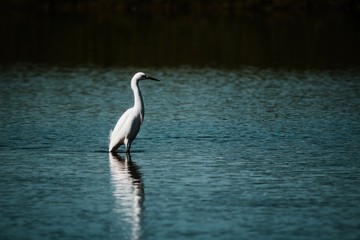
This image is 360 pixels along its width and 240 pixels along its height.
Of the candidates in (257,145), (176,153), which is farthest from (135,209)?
(257,145)

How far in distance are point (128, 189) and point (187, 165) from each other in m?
1.96

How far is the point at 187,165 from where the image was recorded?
17.3 metres

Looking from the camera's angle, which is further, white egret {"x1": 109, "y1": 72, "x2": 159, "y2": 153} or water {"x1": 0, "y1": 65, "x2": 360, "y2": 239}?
white egret {"x1": 109, "y1": 72, "x2": 159, "y2": 153}

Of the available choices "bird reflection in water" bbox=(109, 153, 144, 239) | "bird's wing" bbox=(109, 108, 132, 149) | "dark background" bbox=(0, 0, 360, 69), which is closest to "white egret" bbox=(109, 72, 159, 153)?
"bird's wing" bbox=(109, 108, 132, 149)

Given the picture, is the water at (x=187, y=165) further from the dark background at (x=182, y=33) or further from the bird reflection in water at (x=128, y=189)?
the dark background at (x=182, y=33)

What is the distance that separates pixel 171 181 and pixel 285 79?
17360mm

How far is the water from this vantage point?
43.5 feet

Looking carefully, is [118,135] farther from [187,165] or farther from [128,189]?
[128,189]

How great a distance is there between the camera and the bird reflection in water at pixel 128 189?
44.5ft

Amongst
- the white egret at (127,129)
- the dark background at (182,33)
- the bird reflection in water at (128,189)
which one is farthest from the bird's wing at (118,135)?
the dark background at (182,33)

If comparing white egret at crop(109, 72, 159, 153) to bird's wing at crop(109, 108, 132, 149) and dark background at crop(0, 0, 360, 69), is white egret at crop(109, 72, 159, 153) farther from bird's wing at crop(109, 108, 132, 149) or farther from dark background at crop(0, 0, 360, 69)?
dark background at crop(0, 0, 360, 69)

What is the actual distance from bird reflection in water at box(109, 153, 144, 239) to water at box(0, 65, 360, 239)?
0.06 ft

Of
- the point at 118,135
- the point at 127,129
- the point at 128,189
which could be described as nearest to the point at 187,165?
the point at 127,129

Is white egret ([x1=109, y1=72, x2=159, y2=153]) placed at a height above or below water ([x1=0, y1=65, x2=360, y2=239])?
above
